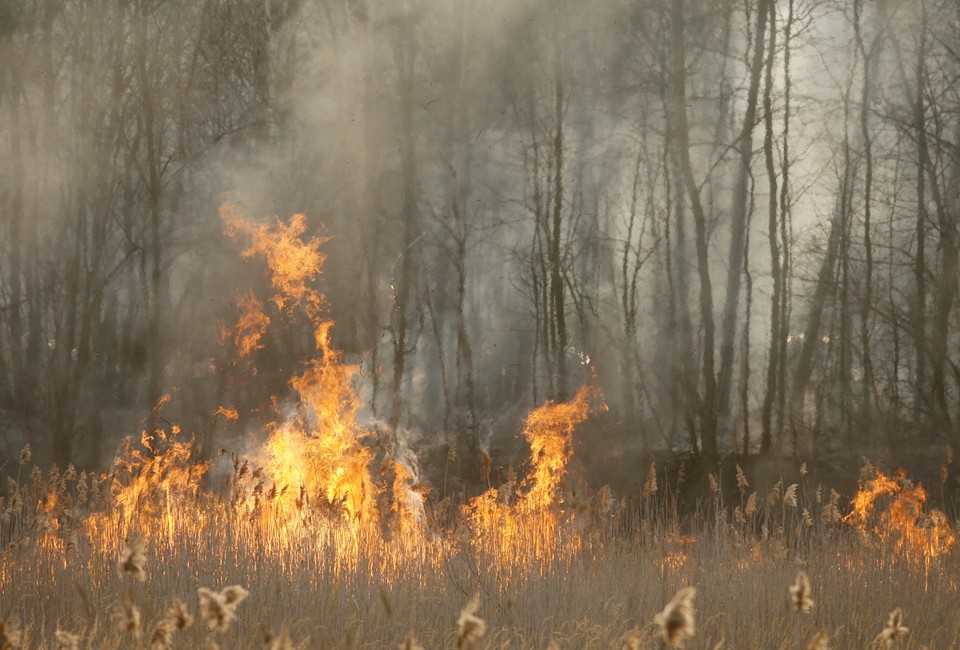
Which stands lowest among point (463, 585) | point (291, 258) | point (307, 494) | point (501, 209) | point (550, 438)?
point (463, 585)

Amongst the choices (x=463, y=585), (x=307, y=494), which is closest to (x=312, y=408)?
(x=307, y=494)

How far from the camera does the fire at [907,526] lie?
6.09 meters

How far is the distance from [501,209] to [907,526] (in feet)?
20.7

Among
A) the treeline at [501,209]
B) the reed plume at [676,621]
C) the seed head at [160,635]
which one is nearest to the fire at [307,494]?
the treeline at [501,209]

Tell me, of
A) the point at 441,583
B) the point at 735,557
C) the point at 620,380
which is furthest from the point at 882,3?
the point at 441,583

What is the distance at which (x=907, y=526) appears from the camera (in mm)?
6711

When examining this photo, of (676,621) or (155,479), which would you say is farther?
(155,479)

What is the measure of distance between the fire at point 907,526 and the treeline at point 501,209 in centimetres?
171

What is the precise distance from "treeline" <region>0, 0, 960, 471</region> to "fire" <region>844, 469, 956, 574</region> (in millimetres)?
1707

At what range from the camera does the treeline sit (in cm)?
1108

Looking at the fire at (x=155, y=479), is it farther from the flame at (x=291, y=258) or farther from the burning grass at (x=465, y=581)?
the flame at (x=291, y=258)

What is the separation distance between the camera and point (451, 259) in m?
11.8

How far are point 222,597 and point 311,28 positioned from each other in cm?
1094

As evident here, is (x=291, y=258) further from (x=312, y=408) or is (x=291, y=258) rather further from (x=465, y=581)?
(x=465, y=581)
